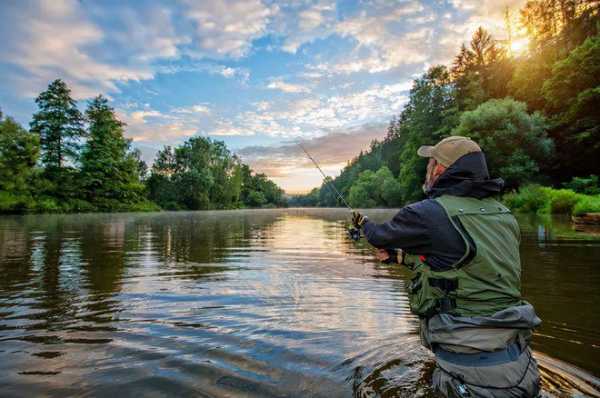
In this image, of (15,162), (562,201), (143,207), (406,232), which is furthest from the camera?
(143,207)

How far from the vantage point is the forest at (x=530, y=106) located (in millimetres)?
35969

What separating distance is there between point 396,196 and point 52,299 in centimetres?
7621

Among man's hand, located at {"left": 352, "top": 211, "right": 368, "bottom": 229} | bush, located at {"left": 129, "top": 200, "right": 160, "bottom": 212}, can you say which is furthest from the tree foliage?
man's hand, located at {"left": 352, "top": 211, "right": 368, "bottom": 229}

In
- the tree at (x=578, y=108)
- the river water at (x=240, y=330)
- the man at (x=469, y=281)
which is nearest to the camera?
the man at (x=469, y=281)

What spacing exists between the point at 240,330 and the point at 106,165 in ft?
218

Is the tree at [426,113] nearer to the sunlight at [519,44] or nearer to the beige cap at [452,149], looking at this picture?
the sunlight at [519,44]

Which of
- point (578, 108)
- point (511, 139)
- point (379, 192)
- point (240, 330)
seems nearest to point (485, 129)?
point (511, 139)

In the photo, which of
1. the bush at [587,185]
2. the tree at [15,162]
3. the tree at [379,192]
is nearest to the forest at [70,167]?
the tree at [15,162]

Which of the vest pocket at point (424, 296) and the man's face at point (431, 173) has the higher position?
the man's face at point (431, 173)

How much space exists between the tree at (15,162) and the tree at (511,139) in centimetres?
5328

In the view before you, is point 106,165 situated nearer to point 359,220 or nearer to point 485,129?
point 485,129

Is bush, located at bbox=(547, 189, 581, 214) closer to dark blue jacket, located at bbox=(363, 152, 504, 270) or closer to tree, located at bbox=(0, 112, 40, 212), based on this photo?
dark blue jacket, located at bbox=(363, 152, 504, 270)

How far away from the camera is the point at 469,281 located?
2.57m

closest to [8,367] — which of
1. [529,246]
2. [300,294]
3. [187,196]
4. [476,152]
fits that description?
[300,294]
